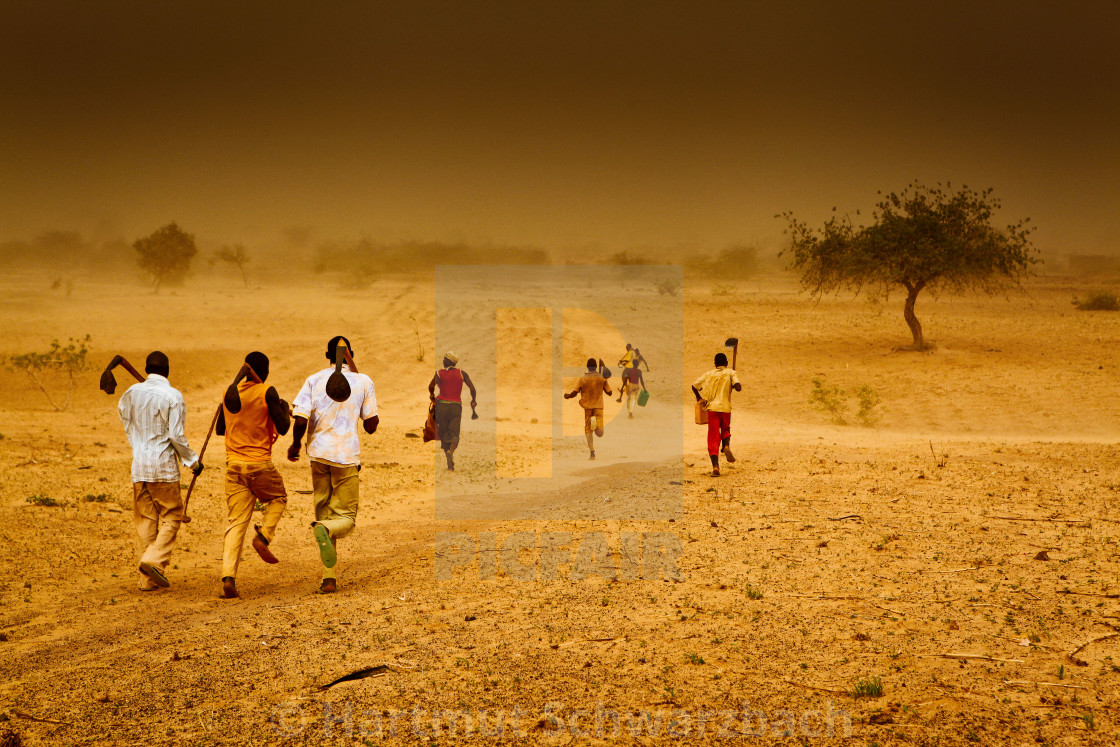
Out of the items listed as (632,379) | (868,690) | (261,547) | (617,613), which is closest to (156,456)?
(261,547)

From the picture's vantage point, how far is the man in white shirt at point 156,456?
284 inches

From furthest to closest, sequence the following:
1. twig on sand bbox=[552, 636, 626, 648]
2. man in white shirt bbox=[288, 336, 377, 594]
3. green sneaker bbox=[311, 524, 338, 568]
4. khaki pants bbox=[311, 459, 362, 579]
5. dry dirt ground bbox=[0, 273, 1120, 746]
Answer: khaki pants bbox=[311, 459, 362, 579] < man in white shirt bbox=[288, 336, 377, 594] < green sneaker bbox=[311, 524, 338, 568] < twig on sand bbox=[552, 636, 626, 648] < dry dirt ground bbox=[0, 273, 1120, 746]

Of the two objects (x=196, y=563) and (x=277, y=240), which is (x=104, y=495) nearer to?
(x=196, y=563)

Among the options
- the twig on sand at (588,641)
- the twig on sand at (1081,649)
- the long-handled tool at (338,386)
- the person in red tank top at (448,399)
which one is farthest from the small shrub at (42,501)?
the twig on sand at (1081,649)

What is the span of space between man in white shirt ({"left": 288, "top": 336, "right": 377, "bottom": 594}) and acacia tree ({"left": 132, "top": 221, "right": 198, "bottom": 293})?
206 ft

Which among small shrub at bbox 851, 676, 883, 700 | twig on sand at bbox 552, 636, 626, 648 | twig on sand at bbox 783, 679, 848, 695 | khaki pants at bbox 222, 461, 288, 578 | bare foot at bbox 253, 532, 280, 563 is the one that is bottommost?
twig on sand at bbox 552, 636, 626, 648

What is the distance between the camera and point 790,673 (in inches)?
198

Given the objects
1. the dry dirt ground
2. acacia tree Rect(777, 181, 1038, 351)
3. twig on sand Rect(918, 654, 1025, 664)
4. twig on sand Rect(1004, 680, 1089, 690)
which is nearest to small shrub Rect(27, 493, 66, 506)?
the dry dirt ground

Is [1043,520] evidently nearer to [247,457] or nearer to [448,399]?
[247,457]

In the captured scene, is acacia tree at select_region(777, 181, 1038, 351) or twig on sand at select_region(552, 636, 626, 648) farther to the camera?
acacia tree at select_region(777, 181, 1038, 351)

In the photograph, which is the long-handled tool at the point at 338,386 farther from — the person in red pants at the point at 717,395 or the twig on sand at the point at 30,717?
the person in red pants at the point at 717,395

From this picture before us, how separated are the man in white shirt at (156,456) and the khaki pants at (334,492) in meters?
1.16

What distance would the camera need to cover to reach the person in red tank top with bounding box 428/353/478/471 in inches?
535

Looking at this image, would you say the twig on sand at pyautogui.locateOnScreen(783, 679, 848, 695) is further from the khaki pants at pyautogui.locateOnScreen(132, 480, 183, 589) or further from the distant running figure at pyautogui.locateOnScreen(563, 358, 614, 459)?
the distant running figure at pyautogui.locateOnScreen(563, 358, 614, 459)
